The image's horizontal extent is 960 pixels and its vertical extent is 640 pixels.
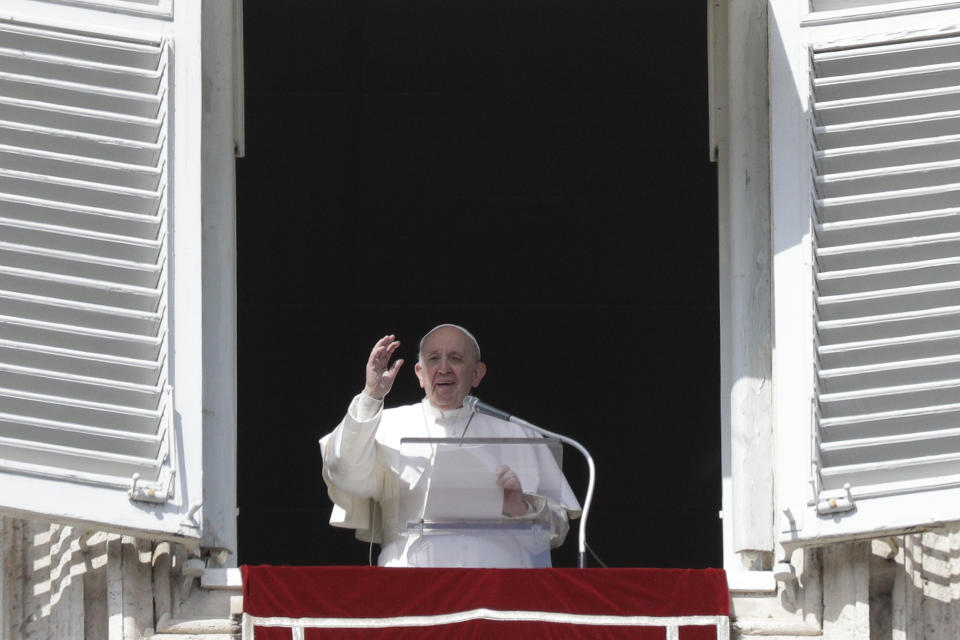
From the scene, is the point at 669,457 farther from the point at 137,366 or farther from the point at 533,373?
the point at 137,366

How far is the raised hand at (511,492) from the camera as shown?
17.2 feet

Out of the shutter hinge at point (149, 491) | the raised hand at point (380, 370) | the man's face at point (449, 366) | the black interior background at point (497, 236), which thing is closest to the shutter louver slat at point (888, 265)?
the raised hand at point (380, 370)

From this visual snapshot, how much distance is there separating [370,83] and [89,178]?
3.79m

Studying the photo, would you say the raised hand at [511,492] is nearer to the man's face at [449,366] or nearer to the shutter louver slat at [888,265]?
the shutter louver slat at [888,265]

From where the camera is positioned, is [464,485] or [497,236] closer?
[464,485]

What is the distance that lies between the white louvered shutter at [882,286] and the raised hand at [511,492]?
66cm

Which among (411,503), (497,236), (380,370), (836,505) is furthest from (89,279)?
(497,236)

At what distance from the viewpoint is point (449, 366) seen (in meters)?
6.18

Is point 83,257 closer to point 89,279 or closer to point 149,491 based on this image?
point 89,279

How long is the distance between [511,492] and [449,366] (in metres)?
0.92

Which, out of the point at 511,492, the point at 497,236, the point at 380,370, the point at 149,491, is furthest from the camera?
the point at 497,236


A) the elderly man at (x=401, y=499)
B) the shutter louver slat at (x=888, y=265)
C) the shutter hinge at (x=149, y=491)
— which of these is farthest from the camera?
the elderly man at (x=401, y=499)

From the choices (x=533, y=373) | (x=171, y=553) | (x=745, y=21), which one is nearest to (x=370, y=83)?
(x=533, y=373)

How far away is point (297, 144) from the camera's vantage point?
29.9ft
